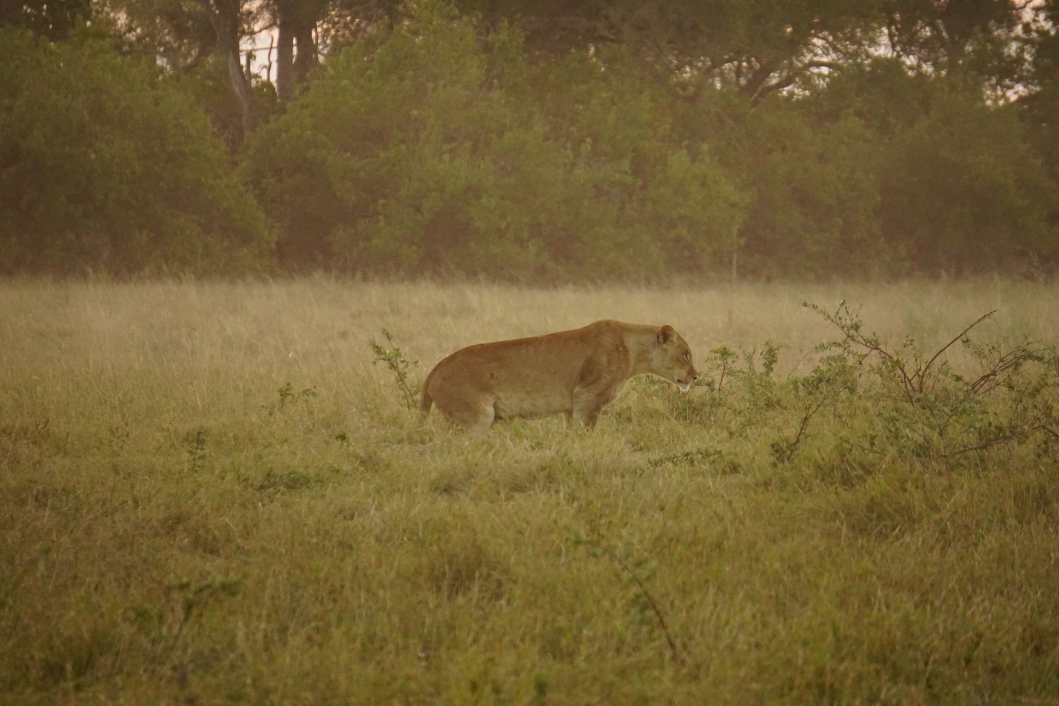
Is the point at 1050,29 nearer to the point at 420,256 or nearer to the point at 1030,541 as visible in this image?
the point at 420,256

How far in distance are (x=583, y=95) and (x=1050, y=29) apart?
13489 mm

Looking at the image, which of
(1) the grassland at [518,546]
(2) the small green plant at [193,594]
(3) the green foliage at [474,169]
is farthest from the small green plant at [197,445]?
(3) the green foliage at [474,169]

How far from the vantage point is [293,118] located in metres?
20.5

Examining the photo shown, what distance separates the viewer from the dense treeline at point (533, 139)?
18.5 m

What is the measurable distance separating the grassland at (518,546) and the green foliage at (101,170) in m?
10.8

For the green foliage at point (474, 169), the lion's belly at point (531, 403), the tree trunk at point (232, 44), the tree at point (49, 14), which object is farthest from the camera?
the tree trunk at point (232, 44)

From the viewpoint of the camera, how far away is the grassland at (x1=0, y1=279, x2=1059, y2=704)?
3131 mm

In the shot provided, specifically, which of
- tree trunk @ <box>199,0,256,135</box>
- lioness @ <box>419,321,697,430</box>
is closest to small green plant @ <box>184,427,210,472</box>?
lioness @ <box>419,321,697,430</box>

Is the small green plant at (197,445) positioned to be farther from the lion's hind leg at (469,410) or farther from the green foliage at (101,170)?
the green foliage at (101,170)

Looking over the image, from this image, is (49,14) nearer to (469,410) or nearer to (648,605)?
(469,410)

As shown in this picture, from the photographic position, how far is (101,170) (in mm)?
17953

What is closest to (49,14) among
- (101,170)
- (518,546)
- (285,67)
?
(285,67)

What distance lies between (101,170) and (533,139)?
9233 millimetres

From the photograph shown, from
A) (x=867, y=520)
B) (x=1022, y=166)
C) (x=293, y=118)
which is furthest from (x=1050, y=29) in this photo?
(x=867, y=520)
